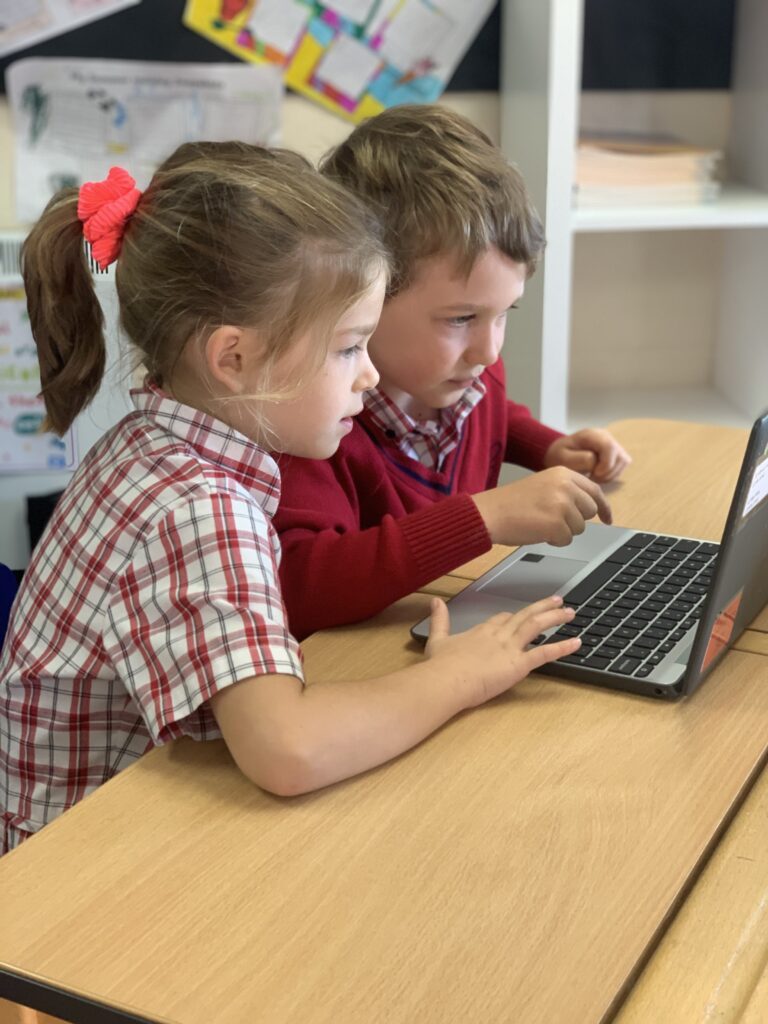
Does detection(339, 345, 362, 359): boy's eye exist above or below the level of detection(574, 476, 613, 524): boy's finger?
above

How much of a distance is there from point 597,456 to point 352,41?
114 centimetres

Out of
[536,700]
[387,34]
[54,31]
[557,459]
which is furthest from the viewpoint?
[387,34]

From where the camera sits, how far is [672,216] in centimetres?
227

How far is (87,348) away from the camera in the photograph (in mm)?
1169

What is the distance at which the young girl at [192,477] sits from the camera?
36.9 inches

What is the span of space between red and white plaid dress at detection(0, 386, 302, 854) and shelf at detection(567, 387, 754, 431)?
4.89ft

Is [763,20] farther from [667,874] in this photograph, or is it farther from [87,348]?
[667,874]

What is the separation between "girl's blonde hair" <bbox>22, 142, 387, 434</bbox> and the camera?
1.05m

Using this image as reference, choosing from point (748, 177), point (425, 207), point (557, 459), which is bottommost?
point (557, 459)

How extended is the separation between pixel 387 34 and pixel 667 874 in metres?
1.91

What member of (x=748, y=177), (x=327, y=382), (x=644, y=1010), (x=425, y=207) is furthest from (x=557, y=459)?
(x=748, y=177)

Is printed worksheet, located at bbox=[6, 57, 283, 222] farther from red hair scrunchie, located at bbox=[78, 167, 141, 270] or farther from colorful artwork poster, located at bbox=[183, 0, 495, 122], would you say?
red hair scrunchie, located at bbox=[78, 167, 141, 270]

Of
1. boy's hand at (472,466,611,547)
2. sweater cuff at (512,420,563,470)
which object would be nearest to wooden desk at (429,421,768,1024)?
boy's hand at (472,466,611,547)

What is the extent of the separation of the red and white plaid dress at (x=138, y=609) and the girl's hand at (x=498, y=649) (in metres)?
0.14
